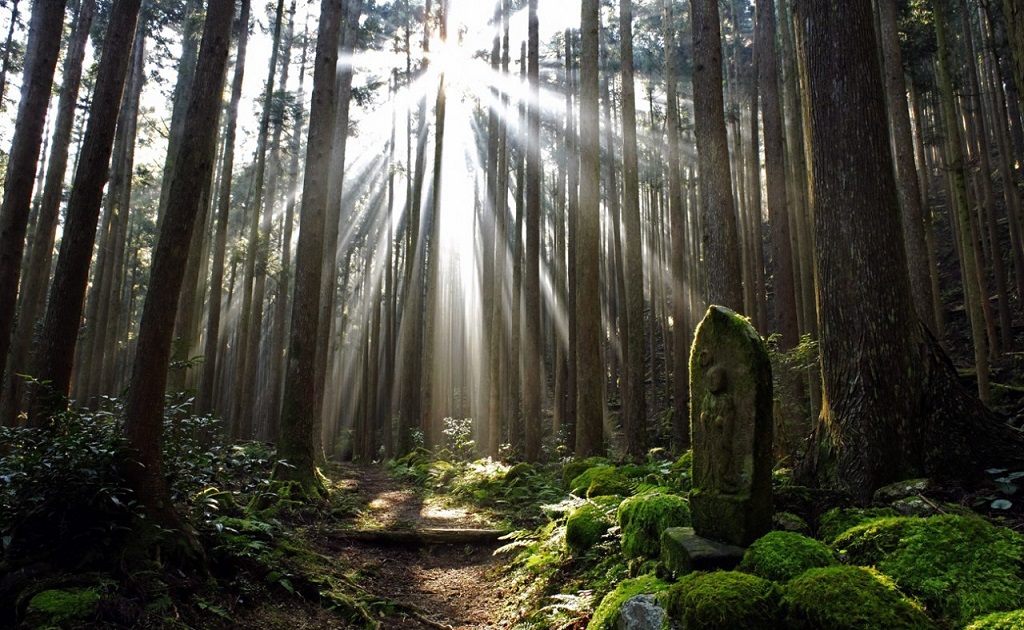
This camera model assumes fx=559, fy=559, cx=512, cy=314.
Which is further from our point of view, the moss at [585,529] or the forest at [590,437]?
the moss at [585,529]

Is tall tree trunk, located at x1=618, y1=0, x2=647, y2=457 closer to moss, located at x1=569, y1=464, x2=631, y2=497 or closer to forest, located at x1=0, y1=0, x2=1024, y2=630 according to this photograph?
forest, located at x1=0, y1=0, x2=1024, y2=630

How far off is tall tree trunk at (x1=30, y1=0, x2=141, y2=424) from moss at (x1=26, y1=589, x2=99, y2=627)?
266 cm

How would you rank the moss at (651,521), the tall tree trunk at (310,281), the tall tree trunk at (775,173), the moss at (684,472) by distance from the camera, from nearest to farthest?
the moss at (651,521)
the moss at (684,472)
the tall tree trunk at (310,281)
the tall tree trunk at (775,173)

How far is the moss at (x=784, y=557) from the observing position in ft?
10.6

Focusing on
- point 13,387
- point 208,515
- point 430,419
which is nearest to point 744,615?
point 208,515

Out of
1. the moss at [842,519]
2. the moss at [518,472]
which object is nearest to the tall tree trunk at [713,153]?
the moss at [842,519]

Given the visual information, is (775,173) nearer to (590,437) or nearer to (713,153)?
(713,153)

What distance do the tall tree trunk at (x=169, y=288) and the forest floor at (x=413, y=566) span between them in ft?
4.31

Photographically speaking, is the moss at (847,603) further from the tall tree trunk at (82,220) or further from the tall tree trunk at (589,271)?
the tall tree trunk at (589,271)

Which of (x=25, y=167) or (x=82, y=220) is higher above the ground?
(x=25, y=167)

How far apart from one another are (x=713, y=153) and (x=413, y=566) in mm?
7292

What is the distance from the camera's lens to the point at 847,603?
8.74 ft

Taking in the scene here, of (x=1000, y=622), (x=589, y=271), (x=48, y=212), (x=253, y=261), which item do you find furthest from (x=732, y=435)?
(x=253, y=261)

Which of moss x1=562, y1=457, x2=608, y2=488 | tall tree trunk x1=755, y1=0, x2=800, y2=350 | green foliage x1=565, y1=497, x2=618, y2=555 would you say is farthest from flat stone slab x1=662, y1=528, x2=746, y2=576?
tall tree trunk x1=755, y1=0, x2=800, y2=350
